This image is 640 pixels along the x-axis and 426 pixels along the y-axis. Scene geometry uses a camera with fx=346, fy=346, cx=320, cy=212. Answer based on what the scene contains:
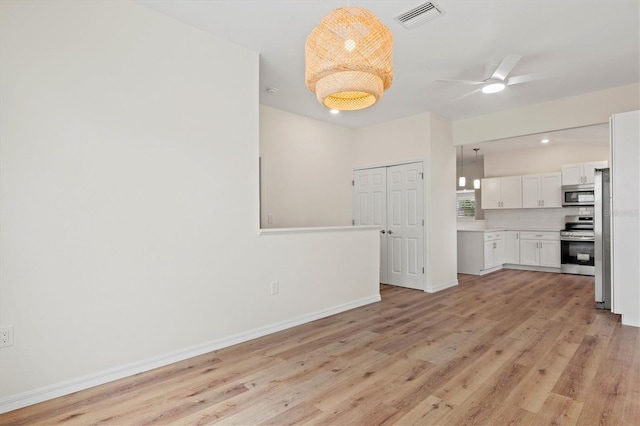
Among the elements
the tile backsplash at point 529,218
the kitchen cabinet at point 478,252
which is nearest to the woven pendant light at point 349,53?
the kitchen cabinet at point 478,252

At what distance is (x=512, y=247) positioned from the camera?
7.47m

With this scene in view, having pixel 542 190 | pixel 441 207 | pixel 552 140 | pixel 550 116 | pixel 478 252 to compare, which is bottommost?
pixel 478 252

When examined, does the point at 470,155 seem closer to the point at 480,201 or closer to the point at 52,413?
the point at 480,201

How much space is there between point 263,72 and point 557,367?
151 inches

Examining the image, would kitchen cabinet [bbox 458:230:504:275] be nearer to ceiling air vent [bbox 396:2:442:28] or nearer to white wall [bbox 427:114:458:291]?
white wall [bbox 427:114:458:291]

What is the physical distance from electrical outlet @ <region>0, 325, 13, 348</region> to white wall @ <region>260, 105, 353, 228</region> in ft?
9.90

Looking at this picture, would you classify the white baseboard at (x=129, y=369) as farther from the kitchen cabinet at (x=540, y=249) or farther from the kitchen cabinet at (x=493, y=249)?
the kitchen cabinet at (x=540, y=249)

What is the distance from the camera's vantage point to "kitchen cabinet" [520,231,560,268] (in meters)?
6.90

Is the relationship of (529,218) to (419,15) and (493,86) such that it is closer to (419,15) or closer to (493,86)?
(493,86)

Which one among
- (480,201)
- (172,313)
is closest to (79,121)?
(172,313)

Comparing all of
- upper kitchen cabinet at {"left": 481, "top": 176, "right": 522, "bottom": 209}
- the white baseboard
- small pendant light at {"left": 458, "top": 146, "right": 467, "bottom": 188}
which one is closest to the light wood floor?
the white baseboard

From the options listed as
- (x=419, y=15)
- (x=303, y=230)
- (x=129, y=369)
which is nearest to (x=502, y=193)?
(x=303, y=230)

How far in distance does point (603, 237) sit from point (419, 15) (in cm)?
362

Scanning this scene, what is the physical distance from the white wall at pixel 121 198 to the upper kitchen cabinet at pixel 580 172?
6.35 metres
